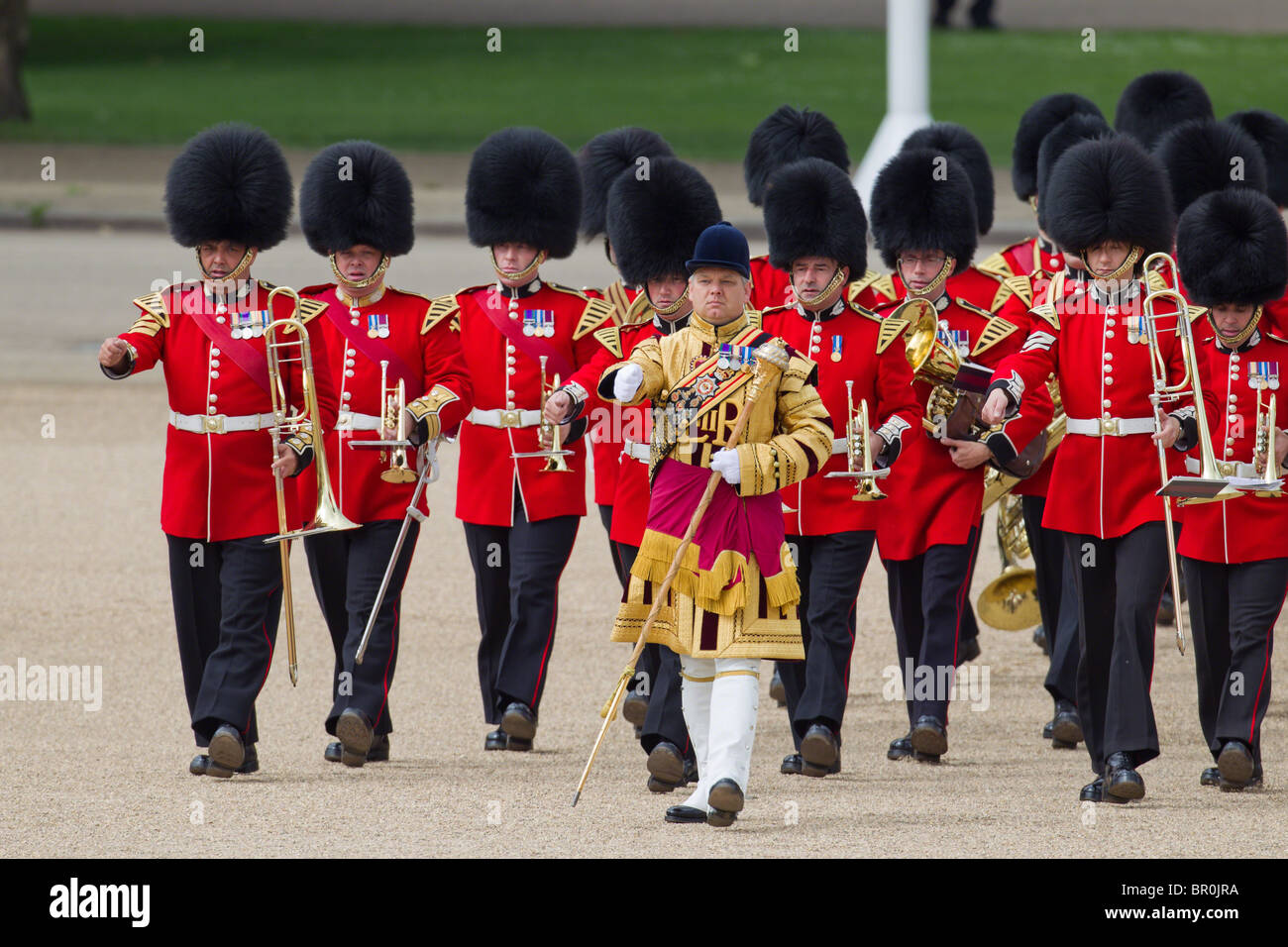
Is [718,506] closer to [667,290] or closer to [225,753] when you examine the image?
[667,290]

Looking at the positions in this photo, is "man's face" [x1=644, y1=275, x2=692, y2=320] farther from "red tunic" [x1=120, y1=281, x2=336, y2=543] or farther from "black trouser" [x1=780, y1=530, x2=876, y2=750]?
"red tunic" [x1=120, y1=281, x2=336, y2=543]

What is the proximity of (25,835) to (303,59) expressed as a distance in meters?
22.9

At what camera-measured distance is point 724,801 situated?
5.18 meters

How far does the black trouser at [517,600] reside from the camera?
6.39 m

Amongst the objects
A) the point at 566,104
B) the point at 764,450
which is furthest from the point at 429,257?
the point at 764,450

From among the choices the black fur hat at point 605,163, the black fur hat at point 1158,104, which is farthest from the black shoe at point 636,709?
the black fur hat at point 1158,104

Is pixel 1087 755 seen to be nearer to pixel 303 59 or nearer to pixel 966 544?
pixel 966 544

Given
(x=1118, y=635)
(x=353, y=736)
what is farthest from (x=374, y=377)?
(x=1118, y=635)

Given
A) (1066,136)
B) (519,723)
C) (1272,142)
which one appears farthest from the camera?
(1272,142)

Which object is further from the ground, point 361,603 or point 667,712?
point 361,603

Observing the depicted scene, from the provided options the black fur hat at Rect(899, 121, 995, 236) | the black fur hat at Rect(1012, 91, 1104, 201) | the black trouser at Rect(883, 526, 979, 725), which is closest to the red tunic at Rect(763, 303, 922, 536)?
the black trouser at Rect(883, 526, 979, 725)

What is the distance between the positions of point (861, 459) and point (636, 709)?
1040 mm

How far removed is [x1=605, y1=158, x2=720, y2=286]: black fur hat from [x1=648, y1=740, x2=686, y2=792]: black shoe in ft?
4.46

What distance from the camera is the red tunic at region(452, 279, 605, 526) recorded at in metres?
6.51
